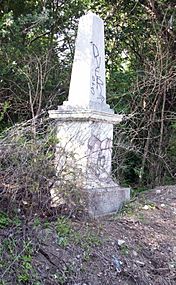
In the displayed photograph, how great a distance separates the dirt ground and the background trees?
229 cm

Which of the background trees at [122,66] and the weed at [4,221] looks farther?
the background trees at [122,66]

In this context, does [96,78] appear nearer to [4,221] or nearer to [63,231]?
[63,231]

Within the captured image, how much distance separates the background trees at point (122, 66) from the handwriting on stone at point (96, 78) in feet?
4.82

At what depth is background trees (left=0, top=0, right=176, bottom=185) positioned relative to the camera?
21.8 ft

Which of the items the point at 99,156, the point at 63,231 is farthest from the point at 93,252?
the point at 99,156

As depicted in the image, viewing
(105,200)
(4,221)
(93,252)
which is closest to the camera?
(4,221)

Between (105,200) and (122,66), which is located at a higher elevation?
(122,66)

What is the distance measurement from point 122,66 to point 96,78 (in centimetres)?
373

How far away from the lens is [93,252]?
3.47 metres

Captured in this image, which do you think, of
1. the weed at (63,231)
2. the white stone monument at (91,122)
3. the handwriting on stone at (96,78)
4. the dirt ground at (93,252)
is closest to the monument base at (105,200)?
the white stone monument at (91,122)

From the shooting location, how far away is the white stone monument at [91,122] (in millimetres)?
4480

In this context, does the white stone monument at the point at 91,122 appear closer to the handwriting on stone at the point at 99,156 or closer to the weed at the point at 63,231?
the handwriting on stone at the point at 99,156

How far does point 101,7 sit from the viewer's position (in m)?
8.39

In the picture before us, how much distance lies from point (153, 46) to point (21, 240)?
5.61 meters
